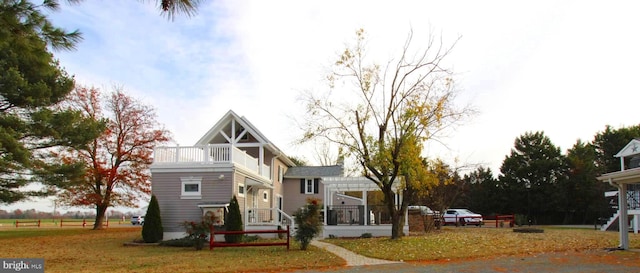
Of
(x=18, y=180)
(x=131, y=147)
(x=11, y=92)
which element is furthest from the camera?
(x=131, y=147)

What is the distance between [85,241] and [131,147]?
11618mm

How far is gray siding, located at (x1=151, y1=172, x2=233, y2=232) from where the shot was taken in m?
22.7

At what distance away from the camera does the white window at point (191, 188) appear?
22844 mm

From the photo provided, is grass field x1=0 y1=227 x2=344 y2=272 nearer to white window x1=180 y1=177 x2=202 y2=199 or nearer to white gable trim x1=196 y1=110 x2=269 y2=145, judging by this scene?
white window x1=180 y1=177 x2=202 y2=199

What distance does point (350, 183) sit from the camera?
26.3 metres

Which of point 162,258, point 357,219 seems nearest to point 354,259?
point 162,258

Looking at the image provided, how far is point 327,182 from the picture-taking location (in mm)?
26594

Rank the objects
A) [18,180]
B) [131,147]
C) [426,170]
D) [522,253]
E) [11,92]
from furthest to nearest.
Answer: [131,147]
[18,180]
[11,92]
[426,170]
[522,253]

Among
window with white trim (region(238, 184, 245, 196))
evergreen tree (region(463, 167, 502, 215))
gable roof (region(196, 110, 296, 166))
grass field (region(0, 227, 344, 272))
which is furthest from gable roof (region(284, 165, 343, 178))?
evergreen tree (region(463, 167, 502, 215))

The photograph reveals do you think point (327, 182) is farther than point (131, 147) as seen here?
No

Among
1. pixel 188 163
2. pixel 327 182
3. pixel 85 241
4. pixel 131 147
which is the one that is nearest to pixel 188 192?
pixel 188 163

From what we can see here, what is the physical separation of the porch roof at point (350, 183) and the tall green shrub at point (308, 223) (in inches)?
324

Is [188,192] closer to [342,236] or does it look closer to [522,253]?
[342,236]

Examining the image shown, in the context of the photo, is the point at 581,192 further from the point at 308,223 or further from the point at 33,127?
the point at 33,127
